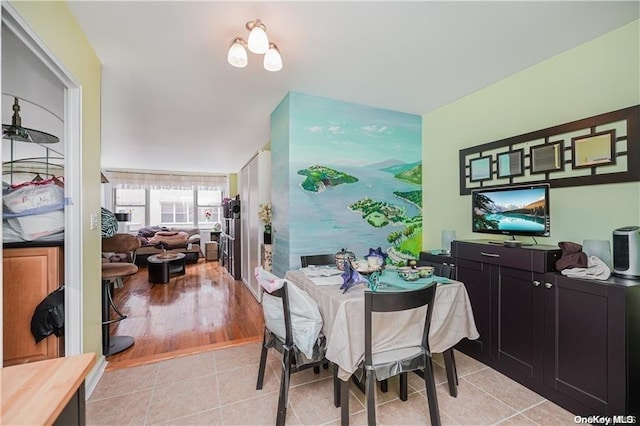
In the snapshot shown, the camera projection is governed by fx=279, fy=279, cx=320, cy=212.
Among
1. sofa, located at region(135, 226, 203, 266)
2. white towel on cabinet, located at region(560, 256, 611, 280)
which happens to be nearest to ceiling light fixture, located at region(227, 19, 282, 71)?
white towel on cabinet, located at region(560, 256, 611, 280)

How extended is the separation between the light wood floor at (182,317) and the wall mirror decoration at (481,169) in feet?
8.92

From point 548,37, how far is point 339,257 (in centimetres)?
217

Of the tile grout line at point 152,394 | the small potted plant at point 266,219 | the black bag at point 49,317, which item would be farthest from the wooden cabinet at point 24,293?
the small potted plant at point 266,219

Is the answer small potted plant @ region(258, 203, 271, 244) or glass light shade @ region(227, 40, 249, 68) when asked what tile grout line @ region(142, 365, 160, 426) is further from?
glass light shade @ region(227, 40, 249, 68)

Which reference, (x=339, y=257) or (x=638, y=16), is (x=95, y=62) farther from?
(x=638, y=16)

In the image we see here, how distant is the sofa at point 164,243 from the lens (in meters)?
6.46

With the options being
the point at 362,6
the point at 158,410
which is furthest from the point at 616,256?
the point at 158,410

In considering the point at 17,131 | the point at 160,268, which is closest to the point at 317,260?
the point at 17,131

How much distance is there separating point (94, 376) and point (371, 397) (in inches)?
79.6

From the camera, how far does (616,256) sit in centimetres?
173

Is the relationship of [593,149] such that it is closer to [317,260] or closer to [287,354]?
[317,260]

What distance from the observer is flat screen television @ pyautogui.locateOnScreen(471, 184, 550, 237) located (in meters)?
2.14

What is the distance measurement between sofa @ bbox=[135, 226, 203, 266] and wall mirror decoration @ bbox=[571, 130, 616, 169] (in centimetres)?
711

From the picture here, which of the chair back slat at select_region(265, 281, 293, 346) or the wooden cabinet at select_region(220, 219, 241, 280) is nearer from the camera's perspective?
the chair back slat at select_region(265, 281, 293, 346)
